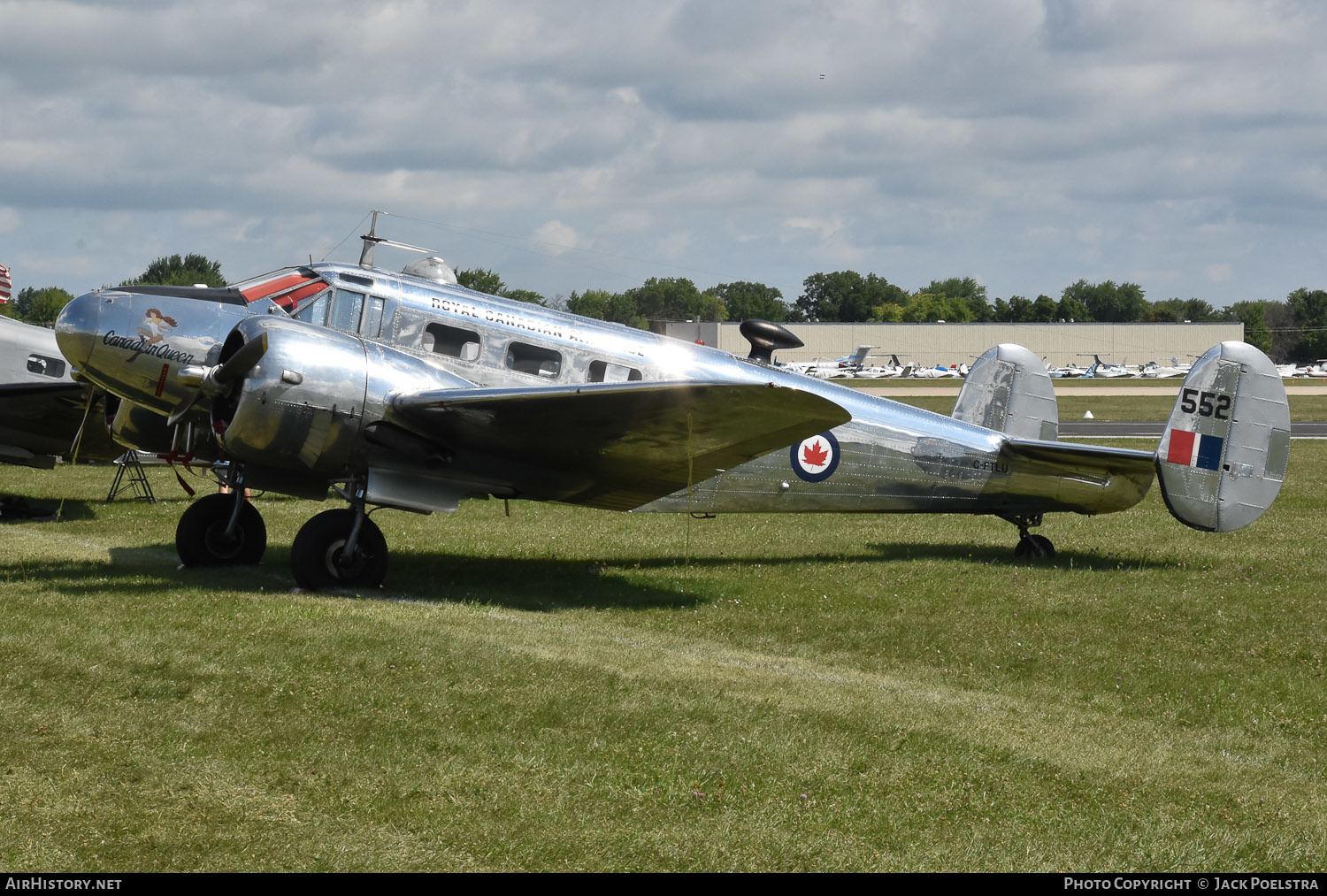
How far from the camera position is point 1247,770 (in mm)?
6703

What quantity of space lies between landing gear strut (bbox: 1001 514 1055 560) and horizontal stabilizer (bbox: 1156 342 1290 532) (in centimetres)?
146

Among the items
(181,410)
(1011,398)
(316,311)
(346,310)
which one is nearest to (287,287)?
(316,311)

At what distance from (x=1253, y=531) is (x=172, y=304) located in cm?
1374

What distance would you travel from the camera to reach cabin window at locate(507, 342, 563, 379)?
38.1 ft

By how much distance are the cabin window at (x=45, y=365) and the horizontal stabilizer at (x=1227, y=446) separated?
609 inches

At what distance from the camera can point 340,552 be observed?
35.0ft

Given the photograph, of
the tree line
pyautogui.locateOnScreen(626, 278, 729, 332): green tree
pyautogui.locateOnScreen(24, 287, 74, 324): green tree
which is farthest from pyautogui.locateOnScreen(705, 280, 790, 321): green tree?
pyautogui.locateOnScreen(24, 287, 74, 324): green tree

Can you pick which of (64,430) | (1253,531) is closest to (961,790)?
(1253,531)

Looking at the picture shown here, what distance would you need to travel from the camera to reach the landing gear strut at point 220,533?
465 inches

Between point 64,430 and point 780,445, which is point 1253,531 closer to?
point 780,445

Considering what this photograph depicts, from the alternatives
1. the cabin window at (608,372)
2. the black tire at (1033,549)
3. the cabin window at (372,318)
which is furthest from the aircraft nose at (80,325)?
the black tire at (1033,549)

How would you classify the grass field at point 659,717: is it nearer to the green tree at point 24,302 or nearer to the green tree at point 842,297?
the green tree at point 24,302

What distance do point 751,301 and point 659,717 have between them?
155453 millimetres

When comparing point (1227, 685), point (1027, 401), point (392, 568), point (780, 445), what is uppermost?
point (1027, 401)
